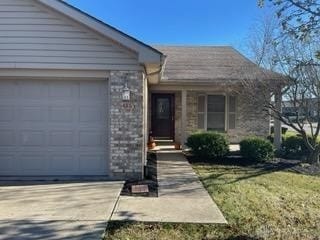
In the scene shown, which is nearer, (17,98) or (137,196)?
(137,196)

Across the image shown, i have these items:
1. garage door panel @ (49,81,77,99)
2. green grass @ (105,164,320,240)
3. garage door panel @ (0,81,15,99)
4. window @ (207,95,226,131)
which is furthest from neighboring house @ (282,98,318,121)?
garage door panel @ (0,81,15,99)

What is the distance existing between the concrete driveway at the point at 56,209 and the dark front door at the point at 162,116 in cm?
1030

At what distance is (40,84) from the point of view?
10664 mm

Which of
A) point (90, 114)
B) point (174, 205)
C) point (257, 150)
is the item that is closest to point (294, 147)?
point (257, 150)

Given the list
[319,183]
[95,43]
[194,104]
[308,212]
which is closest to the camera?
[308,212]

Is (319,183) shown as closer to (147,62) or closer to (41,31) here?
(147,62)

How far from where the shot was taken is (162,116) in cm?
2025

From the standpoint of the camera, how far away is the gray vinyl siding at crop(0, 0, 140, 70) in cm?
1020

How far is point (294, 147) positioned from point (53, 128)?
9641 mm

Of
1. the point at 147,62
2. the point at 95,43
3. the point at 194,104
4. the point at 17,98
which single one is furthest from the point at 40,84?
the point at 194,104

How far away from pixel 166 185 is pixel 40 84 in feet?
13.0

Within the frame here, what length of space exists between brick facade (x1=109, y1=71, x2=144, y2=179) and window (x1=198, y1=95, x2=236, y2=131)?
9.00 m

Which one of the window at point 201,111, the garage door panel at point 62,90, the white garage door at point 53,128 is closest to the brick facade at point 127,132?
the white garage door at point 53,128

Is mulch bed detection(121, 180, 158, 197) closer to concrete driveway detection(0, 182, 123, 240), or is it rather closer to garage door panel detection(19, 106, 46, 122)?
concrete driveway detection(0, 182, 123, 240)
